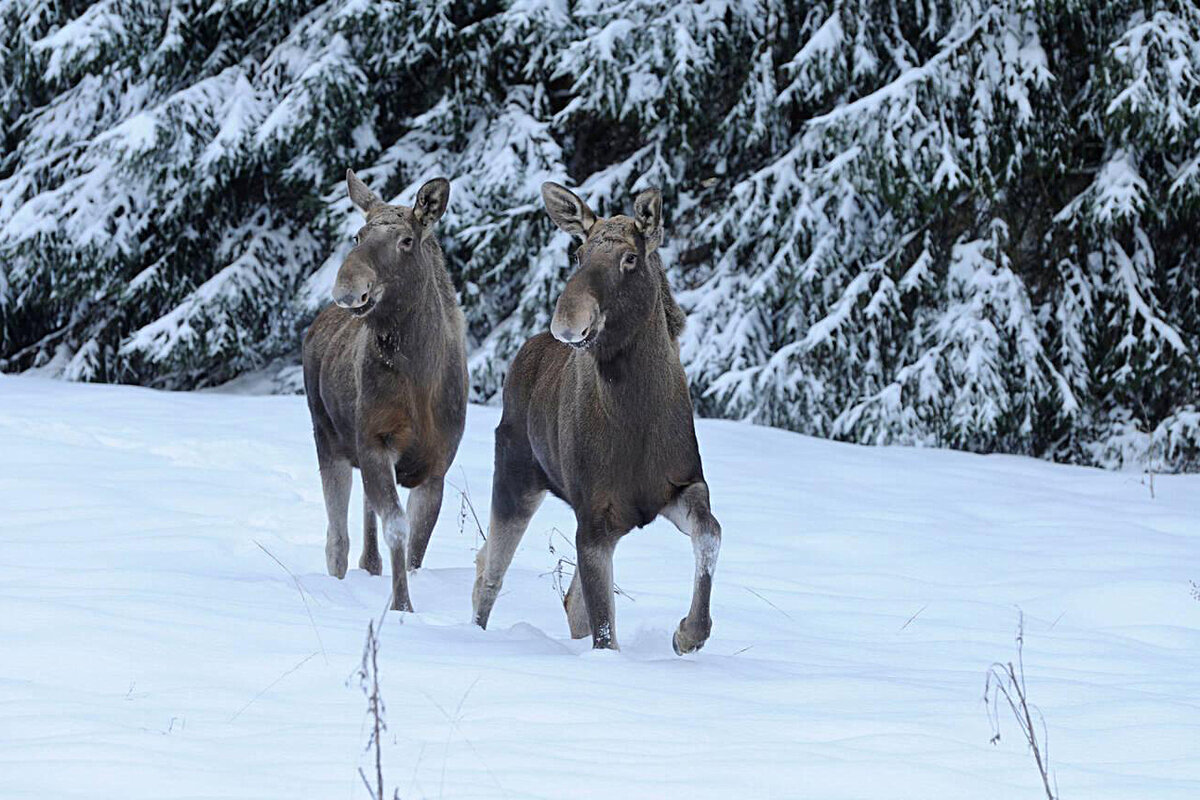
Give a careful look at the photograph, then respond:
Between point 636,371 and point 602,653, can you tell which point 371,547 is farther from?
point 602,653

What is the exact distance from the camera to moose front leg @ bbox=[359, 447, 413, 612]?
6.00 meters

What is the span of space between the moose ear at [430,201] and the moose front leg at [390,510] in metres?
1.10

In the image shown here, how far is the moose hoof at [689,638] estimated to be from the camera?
4883 millimetres

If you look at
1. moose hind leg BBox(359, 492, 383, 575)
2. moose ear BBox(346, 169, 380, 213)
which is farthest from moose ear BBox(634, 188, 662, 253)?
moose hind leg BBox(359, 492, 383, 575)

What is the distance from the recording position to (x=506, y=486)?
6.12 meters

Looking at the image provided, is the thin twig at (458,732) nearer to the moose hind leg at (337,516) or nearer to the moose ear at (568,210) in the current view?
the moose ear at (568,210)

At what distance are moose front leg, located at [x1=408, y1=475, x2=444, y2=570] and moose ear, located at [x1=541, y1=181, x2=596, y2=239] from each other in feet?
5.59

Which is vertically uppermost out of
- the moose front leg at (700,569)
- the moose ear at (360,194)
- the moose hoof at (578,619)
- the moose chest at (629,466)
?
the moose ear at (360,194)

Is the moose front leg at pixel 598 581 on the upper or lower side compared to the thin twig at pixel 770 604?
upper

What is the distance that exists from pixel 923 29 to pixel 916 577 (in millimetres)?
6931

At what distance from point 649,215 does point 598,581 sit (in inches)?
52.5

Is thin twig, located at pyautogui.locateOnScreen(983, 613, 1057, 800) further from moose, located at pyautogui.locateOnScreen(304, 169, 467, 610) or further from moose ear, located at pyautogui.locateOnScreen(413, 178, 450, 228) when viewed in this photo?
moose ear, located at pyautogui.locateOnScreen(413, 178, 450, 228)

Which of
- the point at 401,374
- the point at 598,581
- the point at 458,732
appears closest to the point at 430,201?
the point at 401,374

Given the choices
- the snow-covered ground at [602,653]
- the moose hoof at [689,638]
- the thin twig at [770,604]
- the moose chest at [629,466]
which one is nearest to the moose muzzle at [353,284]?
the snow-covered ground at [602,653]
